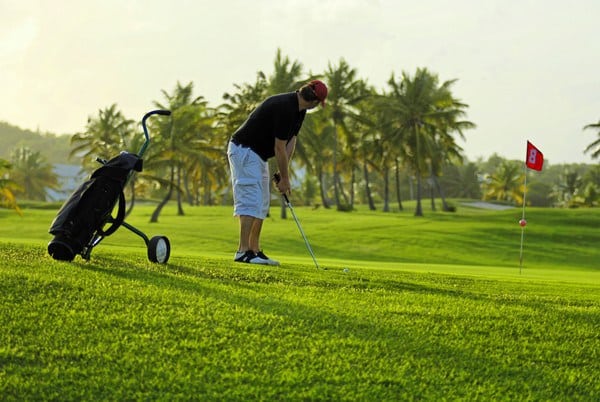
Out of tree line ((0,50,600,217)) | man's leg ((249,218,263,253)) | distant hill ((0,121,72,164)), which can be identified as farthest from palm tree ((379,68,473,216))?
distant hill ((0,121,72,164))

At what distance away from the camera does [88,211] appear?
18.6 ft

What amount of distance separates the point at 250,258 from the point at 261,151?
4.37 ft

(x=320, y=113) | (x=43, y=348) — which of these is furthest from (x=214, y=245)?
(x=320, y=113)

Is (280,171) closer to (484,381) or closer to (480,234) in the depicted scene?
(484,381)

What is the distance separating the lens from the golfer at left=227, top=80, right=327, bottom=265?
23.4ft

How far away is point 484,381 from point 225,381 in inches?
54.8

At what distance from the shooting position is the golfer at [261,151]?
7.13 metres

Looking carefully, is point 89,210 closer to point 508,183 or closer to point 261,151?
point 261,151

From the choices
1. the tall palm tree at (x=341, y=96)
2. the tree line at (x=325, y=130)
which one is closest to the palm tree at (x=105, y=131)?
the tree line at (x=325, y=130)

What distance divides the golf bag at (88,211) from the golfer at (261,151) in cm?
181

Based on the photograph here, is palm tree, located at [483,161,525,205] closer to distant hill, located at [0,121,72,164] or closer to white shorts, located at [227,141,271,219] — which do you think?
white shorts, located at [227,141,271,219]

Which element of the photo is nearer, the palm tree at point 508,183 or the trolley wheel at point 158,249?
the trolley wheel at point 158,249

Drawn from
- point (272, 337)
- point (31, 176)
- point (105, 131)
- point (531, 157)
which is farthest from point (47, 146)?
point (272, 337)

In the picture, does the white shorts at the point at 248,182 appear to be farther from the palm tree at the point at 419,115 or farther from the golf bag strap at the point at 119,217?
the palm tree at the point at 419,115
